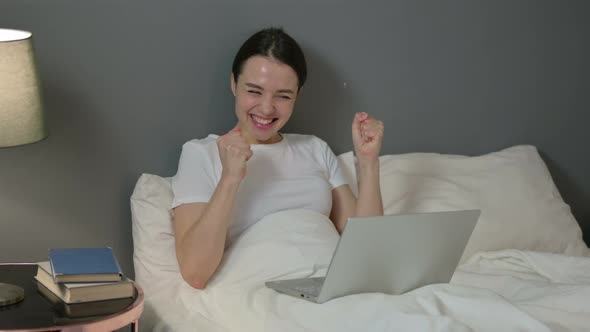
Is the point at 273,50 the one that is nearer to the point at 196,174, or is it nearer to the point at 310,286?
the point at 196,174

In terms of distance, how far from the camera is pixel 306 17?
95.7 inches

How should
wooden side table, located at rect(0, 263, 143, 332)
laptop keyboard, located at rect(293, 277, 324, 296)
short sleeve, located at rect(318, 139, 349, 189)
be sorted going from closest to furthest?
1. wooden side table, located at rect(0, 263, 143, 332)
2. laptop keyboard, located at rect(293, 277, 324, 296)
3. short sleeve, located at rect(318, 139, 349, 189)

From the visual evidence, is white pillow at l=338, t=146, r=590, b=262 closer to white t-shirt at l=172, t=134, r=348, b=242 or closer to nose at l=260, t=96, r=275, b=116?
white t-shirt at l=172, t=134, r=348, b=242

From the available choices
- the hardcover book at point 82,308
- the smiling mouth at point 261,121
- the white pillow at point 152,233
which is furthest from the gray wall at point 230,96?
the hardcover book at point 82,308

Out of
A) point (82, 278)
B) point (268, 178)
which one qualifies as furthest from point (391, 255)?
point (82, 278)

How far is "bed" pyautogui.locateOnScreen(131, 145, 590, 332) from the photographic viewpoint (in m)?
1.73

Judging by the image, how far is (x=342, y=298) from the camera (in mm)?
1775

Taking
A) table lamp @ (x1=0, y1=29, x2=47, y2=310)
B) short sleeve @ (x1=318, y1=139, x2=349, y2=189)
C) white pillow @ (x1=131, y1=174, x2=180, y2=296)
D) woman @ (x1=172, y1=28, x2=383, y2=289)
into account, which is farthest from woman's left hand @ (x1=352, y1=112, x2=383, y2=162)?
table lamp @ (x1=0, y1=29, x2=47, y2=310)

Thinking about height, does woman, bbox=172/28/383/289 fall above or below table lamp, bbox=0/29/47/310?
below

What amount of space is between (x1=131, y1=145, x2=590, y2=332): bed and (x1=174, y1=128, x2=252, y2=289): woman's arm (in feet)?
→ 0.15

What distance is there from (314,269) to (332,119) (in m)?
0.68

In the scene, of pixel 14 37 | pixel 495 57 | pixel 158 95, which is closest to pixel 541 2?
pixel 495 57

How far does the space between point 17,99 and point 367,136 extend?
0.97m

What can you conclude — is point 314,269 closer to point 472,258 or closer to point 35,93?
point 472,258
